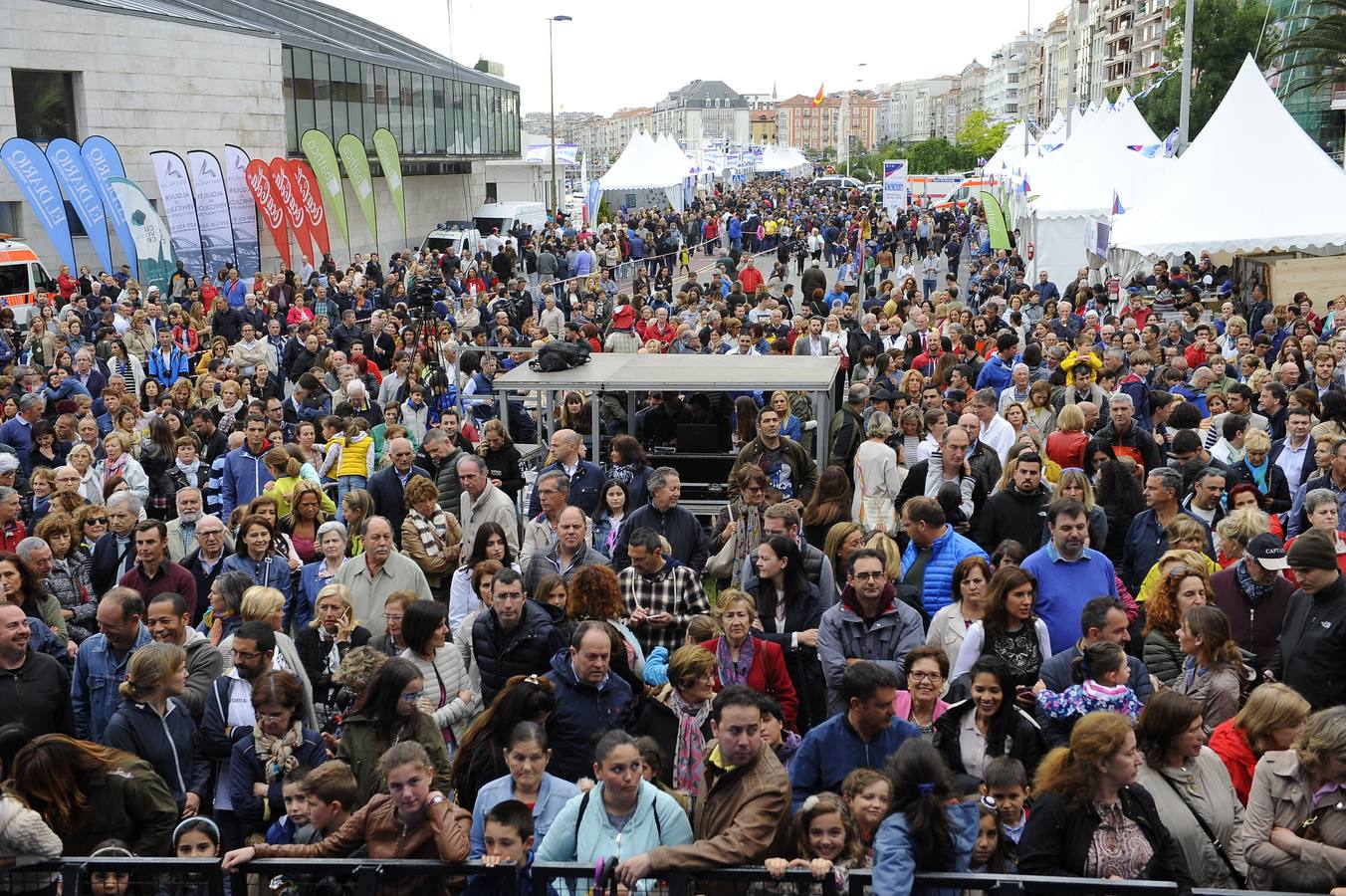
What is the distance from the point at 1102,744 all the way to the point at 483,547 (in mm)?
3907

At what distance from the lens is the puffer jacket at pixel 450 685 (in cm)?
604

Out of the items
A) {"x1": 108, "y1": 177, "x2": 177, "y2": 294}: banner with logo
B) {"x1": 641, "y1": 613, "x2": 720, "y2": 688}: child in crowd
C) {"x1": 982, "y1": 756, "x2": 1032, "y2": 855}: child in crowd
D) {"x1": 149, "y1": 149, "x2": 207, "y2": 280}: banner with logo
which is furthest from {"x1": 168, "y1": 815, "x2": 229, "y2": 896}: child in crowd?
{"x1": 149, "y1": 149, "x2": 207, "y2": 280}: banner with logo

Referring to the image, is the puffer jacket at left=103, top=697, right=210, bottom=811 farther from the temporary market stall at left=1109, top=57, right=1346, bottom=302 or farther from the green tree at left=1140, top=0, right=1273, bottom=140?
the green tree at left=1140, top=0, right=1273, bottom=140

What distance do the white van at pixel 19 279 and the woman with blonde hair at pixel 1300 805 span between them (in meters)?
23.5

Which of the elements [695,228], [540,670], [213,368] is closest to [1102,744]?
[540,670]

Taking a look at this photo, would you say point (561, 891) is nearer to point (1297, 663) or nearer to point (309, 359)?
point (1297, 663)

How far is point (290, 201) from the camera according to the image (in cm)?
3055

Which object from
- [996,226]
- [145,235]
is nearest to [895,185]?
[996,226]

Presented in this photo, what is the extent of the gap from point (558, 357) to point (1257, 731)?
759cm

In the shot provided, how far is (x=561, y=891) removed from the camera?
4.43 metres

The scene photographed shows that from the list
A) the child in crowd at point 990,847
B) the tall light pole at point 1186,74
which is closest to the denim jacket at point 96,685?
the child in crowd at point 990,847

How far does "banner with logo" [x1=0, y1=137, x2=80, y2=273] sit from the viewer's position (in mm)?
25094

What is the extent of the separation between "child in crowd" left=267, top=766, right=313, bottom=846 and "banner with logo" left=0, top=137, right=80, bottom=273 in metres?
23.4

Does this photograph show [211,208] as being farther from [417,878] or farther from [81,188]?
[417,878]
